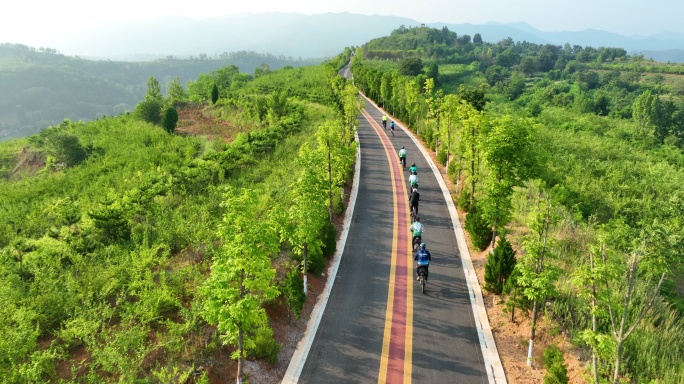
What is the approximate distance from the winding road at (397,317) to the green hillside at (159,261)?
1329 mm

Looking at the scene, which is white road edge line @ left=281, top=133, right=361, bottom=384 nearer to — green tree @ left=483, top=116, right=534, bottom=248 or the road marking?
the road marking

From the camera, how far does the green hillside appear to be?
8.41m

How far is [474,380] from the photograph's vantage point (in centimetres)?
938

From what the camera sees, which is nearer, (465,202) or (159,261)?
(159,261)

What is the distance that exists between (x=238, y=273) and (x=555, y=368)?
7685 mm

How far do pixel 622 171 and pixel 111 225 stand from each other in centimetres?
4063

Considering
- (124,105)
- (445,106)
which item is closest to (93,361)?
(445,106)

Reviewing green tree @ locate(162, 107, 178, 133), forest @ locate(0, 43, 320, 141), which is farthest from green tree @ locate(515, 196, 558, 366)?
forest @ locate(0, 43, 320, 141)

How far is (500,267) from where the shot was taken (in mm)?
12328

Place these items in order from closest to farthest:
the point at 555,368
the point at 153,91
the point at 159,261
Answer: the point at 555,368 → the point at 159,261 → the point at 153,91

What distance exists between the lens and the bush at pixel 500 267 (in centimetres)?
1232

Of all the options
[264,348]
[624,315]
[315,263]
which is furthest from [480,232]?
[264,348]

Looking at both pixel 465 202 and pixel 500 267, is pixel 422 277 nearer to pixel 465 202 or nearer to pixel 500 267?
pixel 500 267

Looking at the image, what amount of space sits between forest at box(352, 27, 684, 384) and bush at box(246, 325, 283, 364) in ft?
22.1
